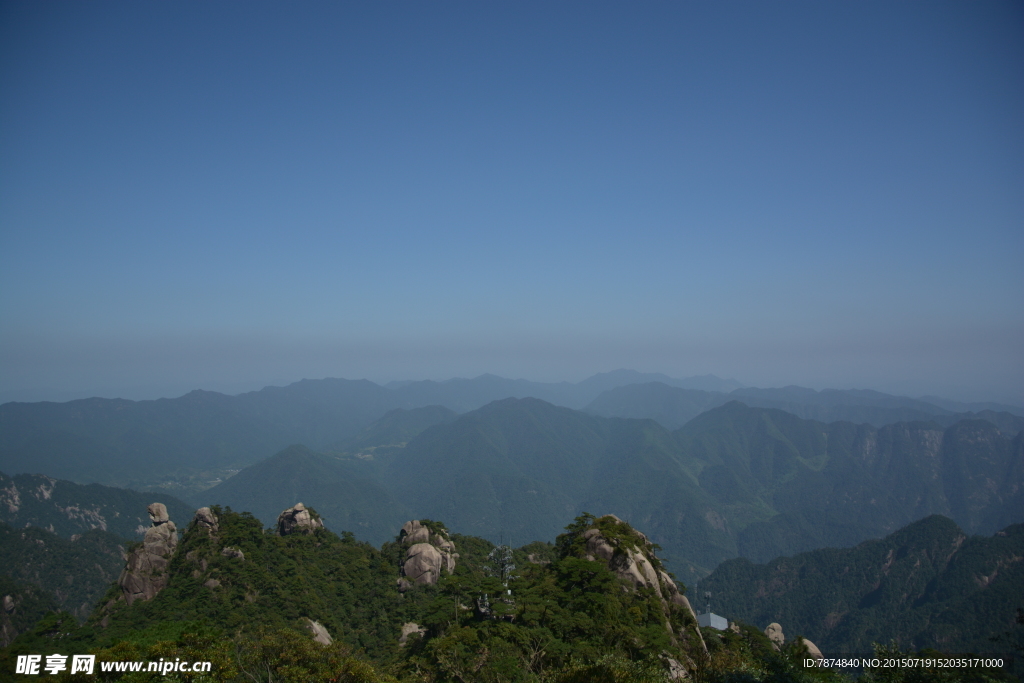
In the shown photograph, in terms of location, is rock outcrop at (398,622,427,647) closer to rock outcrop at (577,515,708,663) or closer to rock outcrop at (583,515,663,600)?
rock outcrop at (583,515,663,600)

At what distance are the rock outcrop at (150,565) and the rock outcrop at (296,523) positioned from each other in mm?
15560

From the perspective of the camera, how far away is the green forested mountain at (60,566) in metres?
104

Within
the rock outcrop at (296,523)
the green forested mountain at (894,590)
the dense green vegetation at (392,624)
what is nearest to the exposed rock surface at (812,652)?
the dense green vegetation at (392,624)

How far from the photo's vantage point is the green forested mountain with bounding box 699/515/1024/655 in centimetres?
11050

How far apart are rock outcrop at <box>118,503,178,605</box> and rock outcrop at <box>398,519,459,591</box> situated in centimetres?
2439

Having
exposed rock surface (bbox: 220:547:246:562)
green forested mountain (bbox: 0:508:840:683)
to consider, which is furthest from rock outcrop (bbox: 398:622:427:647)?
exposed rock surface (bbox: 220:547:246:562)

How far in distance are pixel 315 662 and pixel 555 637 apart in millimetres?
14160

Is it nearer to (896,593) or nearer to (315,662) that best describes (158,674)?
(315,662)

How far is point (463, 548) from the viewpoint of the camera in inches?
2881

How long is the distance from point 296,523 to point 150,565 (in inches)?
761

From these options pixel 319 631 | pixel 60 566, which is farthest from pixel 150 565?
pixel 60 566

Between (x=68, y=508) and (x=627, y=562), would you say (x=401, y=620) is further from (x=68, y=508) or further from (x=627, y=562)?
(x=68, y=508)

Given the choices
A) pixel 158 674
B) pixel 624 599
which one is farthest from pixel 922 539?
pixel 158 674

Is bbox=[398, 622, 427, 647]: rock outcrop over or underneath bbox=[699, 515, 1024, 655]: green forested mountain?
over
